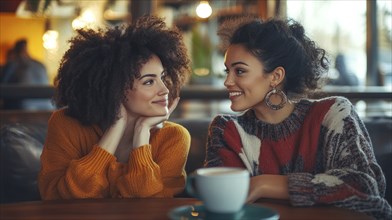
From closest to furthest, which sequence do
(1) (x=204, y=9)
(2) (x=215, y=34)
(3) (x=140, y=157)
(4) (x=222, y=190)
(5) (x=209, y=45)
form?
(4) (x=222, y=190) < (3) (x=140, y=157) < (2) (x=215, y=34) < (5) (x=209, y=45) < (1) (x=204, y=9)

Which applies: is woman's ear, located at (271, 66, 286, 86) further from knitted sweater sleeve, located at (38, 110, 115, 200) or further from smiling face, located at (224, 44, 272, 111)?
knitted sweater sleeve, located at (38, 110, 115, 200)

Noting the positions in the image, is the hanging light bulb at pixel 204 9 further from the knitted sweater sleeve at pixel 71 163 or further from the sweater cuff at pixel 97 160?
the sweater cuff at pixel 97 160

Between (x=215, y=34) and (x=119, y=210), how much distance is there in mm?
2749

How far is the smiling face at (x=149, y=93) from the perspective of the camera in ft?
6.05

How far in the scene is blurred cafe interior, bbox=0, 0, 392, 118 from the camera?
3855 millimetres

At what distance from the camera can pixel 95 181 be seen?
178 centimetres

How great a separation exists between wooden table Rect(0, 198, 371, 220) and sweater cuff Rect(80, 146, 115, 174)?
0.29m

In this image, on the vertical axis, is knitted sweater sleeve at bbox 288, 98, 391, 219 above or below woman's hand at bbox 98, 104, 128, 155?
below

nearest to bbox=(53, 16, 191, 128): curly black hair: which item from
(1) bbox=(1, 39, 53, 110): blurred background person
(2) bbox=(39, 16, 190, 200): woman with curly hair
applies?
(2) bbox=(39, 16, 190, 200): woman with curly hair

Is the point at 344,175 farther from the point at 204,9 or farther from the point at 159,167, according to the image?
the point at 204,9


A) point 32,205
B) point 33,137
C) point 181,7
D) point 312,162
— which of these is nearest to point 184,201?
point 32,205

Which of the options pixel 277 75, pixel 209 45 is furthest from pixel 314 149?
→ pixel 209 45

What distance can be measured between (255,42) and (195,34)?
344cm

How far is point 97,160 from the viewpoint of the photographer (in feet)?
5.91
